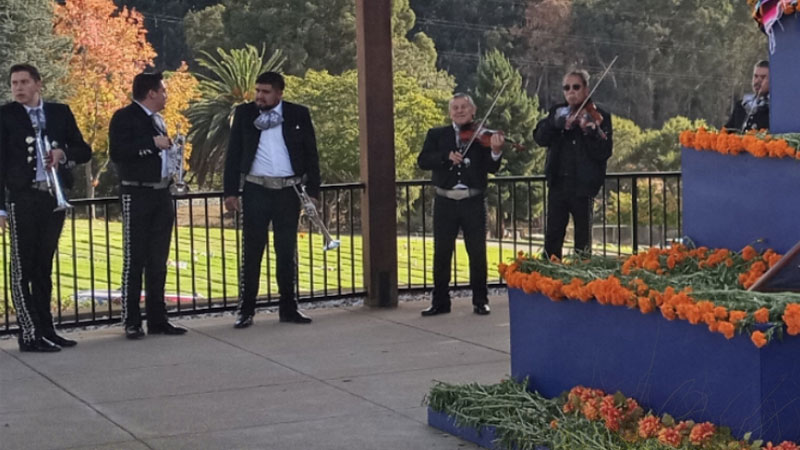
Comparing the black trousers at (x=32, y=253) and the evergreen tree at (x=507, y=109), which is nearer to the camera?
the black trousers at (x=32, y=253)

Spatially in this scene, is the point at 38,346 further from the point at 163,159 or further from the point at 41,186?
the point at 163,159

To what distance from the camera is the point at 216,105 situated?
140ft

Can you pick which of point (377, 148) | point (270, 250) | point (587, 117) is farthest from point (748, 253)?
point (270, 250)

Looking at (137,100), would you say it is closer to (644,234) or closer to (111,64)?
(111,64)

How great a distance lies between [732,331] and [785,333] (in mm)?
171

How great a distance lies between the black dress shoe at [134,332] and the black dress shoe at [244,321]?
681 mm

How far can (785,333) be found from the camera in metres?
4.11

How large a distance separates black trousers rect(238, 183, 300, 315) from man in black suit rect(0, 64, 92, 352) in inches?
47.4

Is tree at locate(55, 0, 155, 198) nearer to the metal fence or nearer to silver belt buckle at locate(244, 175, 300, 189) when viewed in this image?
the metal fence

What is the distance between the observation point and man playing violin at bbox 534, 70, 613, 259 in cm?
832

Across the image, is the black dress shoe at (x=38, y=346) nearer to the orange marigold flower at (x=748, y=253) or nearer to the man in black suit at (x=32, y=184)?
the man in black suit at (x=32, y=184)

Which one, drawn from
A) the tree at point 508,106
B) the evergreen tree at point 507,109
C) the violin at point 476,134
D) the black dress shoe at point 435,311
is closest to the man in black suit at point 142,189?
the black dress shoe at point 435,311

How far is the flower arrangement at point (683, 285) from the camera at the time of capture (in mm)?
4121

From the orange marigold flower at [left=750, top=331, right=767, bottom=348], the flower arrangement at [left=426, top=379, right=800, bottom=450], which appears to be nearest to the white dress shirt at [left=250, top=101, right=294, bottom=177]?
the flower arrangement at [left=426, top=379, right=800, bottom=450]
